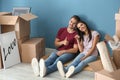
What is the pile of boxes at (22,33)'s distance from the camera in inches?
118

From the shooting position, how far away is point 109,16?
292 cm

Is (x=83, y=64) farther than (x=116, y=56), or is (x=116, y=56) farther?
(x=83, y=64)

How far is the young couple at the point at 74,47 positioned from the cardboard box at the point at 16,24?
528mm

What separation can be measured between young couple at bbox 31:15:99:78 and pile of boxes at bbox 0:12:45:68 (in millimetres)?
281

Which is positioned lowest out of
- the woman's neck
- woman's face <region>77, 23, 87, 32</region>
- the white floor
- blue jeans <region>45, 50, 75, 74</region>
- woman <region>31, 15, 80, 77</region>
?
the white floor

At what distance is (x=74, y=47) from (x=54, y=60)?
0.36 m

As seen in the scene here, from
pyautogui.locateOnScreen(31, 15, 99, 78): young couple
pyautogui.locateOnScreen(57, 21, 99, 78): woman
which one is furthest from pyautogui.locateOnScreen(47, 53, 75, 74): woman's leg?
pyautogui.locateOnScreen(57, 21, 99, 78): woman

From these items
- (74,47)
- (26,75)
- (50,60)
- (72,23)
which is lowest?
(26,75)

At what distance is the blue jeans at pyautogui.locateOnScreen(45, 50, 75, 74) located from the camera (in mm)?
2691

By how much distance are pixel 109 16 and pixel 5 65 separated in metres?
1.60

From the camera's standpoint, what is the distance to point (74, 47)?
3.04 m

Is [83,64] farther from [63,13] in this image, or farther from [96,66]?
[63,13]

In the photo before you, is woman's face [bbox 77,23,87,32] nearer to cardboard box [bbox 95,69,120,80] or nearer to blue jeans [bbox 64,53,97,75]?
blue jeans [bbox 64,53,97,75]

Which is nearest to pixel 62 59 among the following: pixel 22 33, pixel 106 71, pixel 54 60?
pixel 54 60
